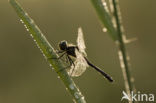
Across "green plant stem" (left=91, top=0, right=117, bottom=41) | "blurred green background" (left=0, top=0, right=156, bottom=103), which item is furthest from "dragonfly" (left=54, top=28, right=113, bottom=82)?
"blurred green background" (left=0, top=0, right=156, bottom=103)

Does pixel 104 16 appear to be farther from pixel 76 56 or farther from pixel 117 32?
pixel 76 56

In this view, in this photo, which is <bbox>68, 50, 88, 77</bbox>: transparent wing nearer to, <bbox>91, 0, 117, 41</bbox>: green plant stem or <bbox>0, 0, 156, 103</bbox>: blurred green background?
<bbox>91, 0, 117, 41</bbox>: green plant stem

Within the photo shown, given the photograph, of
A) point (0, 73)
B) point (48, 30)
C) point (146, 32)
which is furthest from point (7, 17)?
point (146, 32)

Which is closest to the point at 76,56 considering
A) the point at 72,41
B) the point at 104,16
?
the point at 104,16

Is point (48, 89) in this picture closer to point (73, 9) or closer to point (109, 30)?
point (73, 9)

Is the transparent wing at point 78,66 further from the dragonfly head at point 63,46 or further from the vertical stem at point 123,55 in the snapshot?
the vertical stem at point 123,55

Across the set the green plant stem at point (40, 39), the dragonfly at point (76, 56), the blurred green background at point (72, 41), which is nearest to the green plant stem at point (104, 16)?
the green plant stem at point (40, 39)
